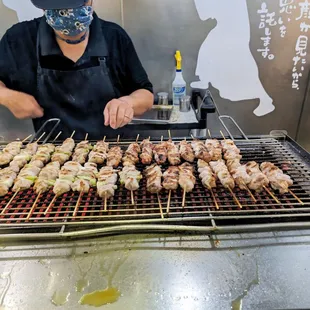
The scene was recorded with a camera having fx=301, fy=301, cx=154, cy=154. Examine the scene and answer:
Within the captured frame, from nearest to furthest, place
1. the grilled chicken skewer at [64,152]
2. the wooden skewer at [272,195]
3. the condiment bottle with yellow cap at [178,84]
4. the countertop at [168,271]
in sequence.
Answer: the countertop at [168,271]
the wooden skewer at [272,195]
the grilled chicken skewer at [64,152]
the condiment bottle with yellow cap at [178,84]

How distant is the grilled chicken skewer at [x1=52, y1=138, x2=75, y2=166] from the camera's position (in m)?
2.79

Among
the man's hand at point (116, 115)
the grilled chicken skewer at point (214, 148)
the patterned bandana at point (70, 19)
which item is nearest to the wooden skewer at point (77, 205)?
the man's hand at point (116, 115)

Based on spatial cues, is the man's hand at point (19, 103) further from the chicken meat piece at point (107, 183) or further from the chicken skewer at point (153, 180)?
the chicken skewer at point (153, 180)

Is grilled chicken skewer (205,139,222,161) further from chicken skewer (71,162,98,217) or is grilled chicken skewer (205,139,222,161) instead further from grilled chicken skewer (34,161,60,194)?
grilled chicken skewer (34,161,60,194)

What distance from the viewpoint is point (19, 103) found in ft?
11.4

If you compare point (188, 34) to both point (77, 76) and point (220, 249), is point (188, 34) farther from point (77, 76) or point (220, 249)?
point (220, 249)

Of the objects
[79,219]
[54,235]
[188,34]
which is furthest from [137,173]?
[188,34]

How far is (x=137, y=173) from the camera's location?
246 centimetres

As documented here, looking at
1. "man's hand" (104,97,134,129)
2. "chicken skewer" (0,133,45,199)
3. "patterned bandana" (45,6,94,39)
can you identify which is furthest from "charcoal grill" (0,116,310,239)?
"patterned bandana" (45,6,94,39)

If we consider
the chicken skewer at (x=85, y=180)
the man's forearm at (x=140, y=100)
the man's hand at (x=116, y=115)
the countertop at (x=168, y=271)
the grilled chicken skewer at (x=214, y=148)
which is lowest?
the countertop at (x=168, y=271)

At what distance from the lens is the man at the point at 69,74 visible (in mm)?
3572

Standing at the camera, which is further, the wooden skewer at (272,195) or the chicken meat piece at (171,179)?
the chicken meat piece at (171,179)

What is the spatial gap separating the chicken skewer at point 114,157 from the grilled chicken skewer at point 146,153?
0.21 m

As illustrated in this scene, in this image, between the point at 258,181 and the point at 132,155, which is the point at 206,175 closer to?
the point at 258,181
